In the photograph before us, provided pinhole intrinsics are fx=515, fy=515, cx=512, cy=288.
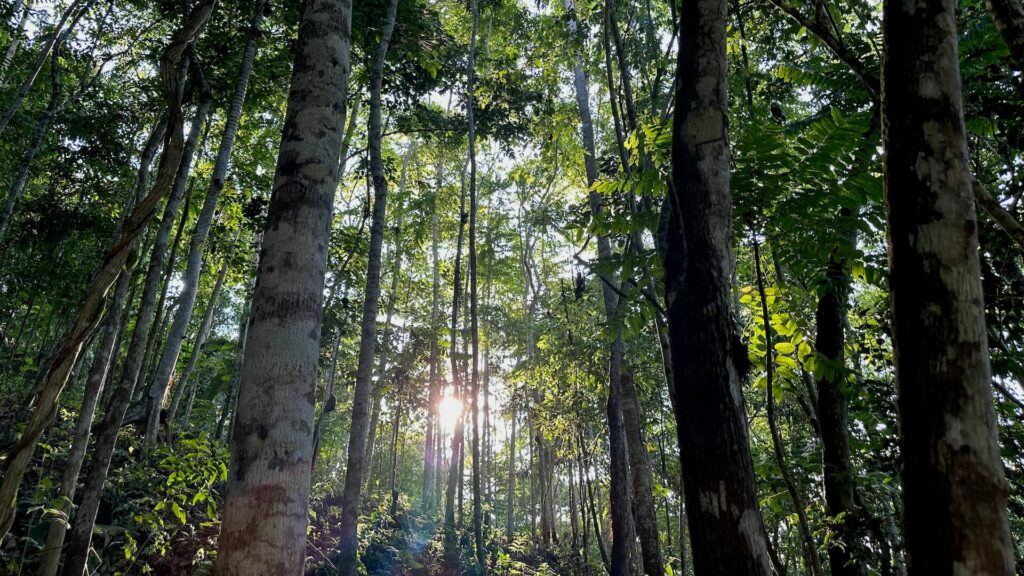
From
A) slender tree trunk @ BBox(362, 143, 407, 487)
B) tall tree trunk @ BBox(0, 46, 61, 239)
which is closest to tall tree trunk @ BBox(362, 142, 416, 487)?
slender tree trunk @ BBox(362, 143, 407, 487)

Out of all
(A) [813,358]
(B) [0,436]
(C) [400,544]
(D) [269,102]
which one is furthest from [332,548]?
(A) [813,358]

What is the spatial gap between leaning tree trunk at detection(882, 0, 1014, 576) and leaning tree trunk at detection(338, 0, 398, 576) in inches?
261

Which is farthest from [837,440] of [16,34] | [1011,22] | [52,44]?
[16,34]

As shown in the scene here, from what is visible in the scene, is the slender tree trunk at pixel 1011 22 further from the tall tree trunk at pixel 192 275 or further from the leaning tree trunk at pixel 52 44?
the leaning tree trunk at pixel 52 44

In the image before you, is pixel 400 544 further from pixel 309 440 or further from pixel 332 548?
pixel 309 440

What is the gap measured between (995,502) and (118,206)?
46.7ft

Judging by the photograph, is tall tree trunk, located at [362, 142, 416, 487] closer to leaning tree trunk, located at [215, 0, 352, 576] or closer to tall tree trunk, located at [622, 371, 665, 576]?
tall tree trunk, located at [622, 371, 665, 576]

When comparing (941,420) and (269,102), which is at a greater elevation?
(269,102)

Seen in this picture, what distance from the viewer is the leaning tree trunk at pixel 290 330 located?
1433 mm

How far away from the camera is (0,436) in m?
8.59

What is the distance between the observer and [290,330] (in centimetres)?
170

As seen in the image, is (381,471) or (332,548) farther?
(381,471)

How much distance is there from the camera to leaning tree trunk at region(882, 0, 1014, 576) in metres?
1.16

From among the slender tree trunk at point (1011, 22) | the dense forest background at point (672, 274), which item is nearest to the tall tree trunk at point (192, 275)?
the dense forest background at point (672, 274)
